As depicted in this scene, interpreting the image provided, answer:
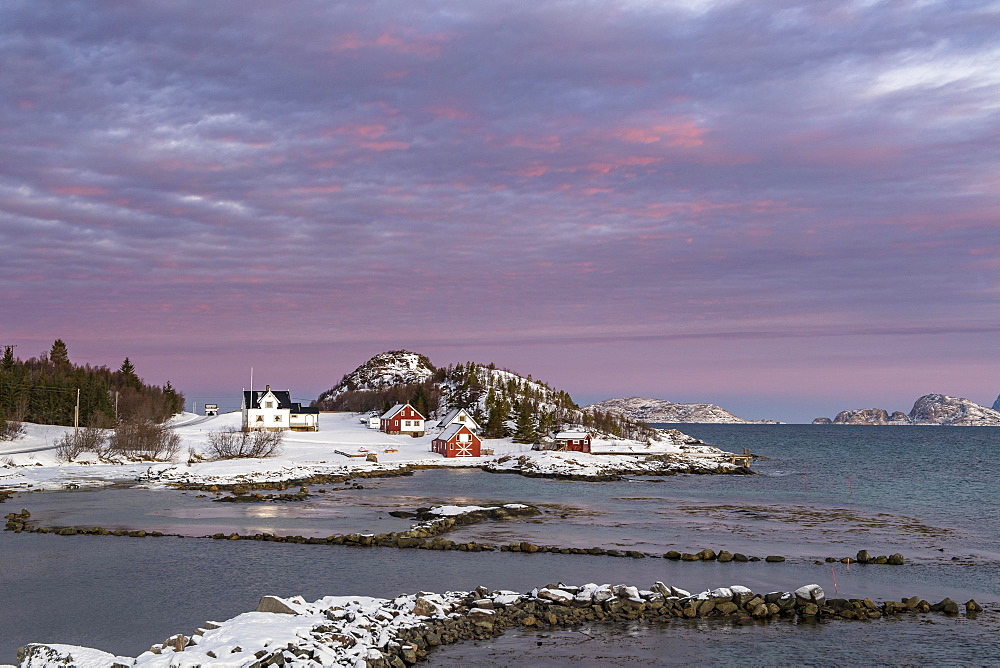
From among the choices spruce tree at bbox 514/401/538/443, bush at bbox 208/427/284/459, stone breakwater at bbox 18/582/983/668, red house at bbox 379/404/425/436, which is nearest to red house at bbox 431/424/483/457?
spruce tree at bbox 514/401/538/443

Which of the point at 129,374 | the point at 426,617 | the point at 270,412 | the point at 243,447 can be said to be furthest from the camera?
the point at 129,374

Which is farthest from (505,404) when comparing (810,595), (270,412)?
(810,595)

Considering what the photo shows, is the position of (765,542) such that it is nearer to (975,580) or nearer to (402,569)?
(975,580)

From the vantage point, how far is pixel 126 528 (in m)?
38.6

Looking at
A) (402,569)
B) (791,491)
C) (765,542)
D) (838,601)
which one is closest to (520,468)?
(791,491)

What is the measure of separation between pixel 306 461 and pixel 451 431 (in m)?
23.4

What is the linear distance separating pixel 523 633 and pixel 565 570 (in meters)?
8.78

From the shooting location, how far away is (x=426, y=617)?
68.8 feet

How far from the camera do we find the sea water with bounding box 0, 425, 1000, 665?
20.1 meters

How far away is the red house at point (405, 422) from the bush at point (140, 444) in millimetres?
43932

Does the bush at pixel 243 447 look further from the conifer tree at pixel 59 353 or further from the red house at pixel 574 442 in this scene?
the conifer tree at pixel 59 353

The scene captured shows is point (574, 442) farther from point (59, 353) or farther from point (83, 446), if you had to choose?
point (59, 353)

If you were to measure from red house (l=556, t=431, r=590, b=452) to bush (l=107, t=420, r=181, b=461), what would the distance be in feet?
154

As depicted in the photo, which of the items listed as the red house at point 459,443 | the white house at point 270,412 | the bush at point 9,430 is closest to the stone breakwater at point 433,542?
the red house at point 459,443
